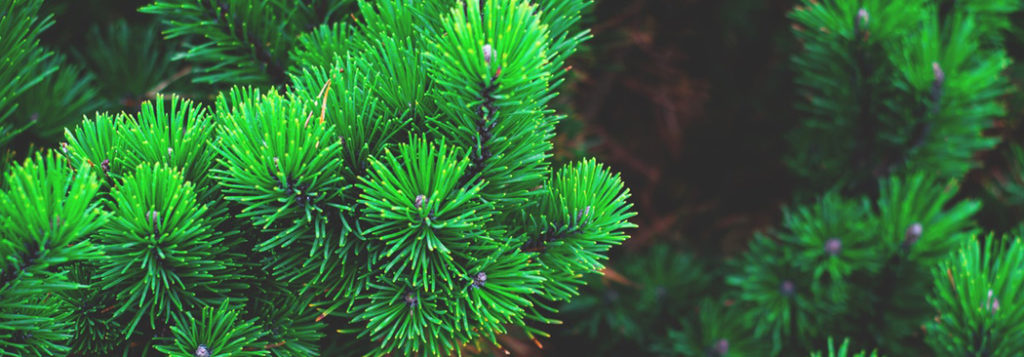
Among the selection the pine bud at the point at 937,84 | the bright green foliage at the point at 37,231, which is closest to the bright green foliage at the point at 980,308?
the pine bud at the point at 937,84

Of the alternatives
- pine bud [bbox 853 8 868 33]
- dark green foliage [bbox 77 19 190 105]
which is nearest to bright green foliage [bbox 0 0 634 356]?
dark green foliage [bbox 77 19 190 105]

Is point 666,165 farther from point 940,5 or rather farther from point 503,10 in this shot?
point 503,10

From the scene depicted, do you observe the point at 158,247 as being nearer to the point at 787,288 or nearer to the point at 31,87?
the point at 31,87

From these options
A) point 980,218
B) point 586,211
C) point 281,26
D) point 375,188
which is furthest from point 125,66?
point 980,218

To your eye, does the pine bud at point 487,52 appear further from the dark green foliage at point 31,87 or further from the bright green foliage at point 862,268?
the bright green foliage at point 862,268

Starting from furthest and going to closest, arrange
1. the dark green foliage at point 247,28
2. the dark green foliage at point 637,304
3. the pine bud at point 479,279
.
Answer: the dark green foliage at point 637,304 → the dark green foliage at point 247,28 → the pine bud at point 479,279

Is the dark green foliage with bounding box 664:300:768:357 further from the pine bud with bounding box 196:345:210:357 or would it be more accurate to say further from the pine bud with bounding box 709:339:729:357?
the pine bud with bounding box 196:345:210:357

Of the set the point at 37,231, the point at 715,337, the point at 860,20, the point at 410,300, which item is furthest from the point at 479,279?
the point at 860,20

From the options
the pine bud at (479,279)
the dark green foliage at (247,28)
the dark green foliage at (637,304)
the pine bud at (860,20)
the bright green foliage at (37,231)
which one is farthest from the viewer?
the dark green foliage at (637,304)
